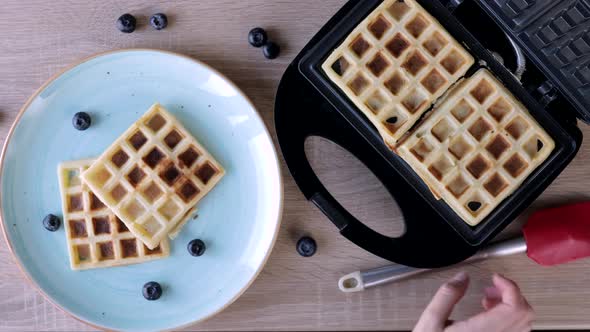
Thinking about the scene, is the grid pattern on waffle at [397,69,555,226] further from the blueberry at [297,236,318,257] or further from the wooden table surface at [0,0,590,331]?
the blueberry at [297,236,318,257]

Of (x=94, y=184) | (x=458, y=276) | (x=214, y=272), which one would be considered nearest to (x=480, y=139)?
(x=458, y=276)

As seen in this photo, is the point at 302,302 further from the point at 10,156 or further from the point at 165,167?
the point at 10,156

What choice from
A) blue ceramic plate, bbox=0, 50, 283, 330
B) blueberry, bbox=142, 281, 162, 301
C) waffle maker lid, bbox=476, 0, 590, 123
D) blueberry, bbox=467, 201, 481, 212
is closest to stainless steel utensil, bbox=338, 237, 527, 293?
blueberry, bbox=467, 201, 481, 212

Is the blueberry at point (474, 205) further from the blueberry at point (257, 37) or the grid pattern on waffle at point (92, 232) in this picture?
the grid pattern on waffle at point (92, 232)

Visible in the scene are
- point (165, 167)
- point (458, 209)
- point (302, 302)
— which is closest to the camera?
point (458, 209)

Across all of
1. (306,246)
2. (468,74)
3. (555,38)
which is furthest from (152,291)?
(555,38)

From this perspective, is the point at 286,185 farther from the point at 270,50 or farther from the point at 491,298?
the point at 491,298

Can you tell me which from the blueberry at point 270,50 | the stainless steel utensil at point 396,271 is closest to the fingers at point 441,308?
the stainless steel utensil at point 396,271
